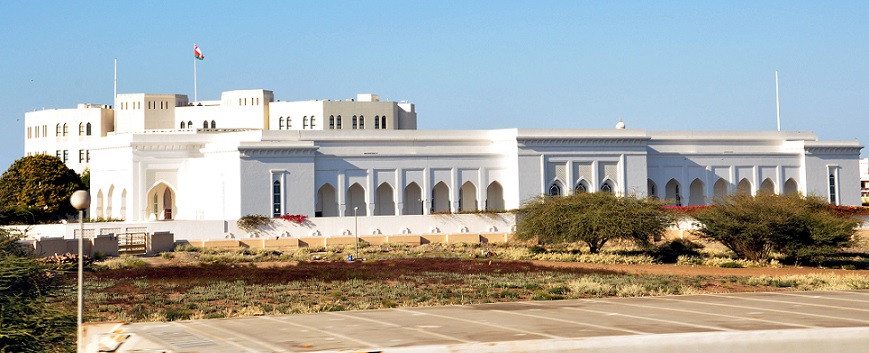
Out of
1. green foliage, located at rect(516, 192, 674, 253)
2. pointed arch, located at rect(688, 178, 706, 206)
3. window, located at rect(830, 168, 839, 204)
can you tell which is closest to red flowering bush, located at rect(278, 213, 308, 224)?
green foliage, located at rect(516, 192, 674, 253)

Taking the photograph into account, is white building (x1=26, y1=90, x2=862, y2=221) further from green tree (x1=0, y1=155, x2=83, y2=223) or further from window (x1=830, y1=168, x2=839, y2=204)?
green tree (x1=0, y1=155, x2=83, y2=223)

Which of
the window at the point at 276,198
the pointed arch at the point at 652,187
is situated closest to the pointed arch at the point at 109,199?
the window at the point at 276,198

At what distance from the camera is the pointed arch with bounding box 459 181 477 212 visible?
220ft

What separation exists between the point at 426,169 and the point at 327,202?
560 centimetres

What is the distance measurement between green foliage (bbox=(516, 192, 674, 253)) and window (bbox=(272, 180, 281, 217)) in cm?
1438

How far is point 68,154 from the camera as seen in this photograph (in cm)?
9531

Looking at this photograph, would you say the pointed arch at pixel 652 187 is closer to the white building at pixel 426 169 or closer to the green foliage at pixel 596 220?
the white building at pixel 426 169

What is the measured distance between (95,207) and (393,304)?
47.4 metres

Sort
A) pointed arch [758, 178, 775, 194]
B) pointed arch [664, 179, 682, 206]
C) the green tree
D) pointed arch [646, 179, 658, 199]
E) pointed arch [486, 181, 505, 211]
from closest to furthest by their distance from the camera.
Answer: pointed arch [486, 181, 505, 211] → pointed arch [646, 179, 658, 199] → pointed arch [664, 179, 682, 206] → pointed arch [758, 178, 775, 194] → the green tree

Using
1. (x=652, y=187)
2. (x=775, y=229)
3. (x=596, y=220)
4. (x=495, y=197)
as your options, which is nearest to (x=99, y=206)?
(x=495, y=197)

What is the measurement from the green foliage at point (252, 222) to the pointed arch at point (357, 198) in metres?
8.74

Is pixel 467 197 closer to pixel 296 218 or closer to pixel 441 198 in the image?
pixel 441 198

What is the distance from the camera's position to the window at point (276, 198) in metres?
60.2

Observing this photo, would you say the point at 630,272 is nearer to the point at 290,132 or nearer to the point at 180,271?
the point at 180,271
